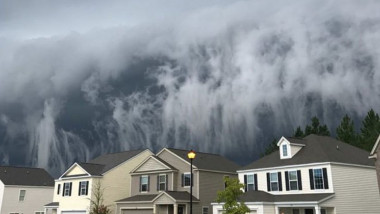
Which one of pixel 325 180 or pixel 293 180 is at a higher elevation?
pixel 293 180

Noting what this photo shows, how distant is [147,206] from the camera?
44219 mm

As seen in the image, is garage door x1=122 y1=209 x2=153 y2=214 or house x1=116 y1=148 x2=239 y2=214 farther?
garage door x1=122 y1=209 x2=153 y2=214

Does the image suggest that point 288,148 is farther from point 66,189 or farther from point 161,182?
point 66,189

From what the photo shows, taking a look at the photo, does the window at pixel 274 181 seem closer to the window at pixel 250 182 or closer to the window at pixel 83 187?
the window at pixel 250 182

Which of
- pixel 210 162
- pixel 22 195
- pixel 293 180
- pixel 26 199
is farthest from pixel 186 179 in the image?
pixel 22 195

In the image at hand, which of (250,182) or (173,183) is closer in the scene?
(250,182)

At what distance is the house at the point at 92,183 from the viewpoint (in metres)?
50.7

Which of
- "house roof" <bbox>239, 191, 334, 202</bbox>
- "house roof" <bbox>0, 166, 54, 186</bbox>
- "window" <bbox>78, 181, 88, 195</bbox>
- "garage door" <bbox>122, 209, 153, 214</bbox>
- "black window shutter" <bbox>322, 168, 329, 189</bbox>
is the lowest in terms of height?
"garage door" <bbox>122, 209, 153, 214</bbox>

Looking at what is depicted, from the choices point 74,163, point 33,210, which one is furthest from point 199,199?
point 33,210

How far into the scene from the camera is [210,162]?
48.4m

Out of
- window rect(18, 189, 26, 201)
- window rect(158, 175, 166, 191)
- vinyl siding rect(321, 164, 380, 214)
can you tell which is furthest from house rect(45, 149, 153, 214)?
vinyl siding rect(321, 164, 380, 214)

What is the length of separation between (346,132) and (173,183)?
34362 millimetres

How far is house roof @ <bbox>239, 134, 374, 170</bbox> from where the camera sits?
117 ft

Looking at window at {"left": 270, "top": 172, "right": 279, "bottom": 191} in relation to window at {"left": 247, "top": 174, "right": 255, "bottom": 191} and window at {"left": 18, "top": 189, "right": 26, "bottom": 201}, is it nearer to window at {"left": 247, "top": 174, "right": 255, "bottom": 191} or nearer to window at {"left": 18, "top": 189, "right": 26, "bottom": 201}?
window at {"left": 247, "top": 174, "right": 255, "bottom": 191}
